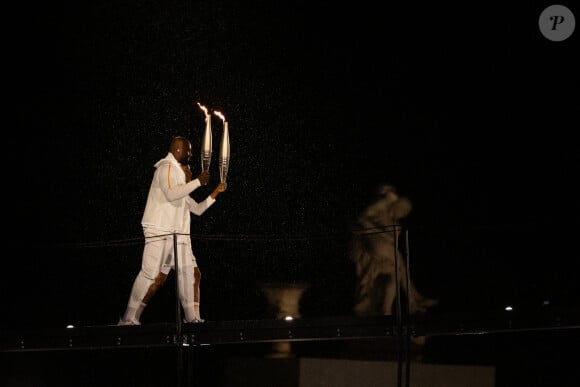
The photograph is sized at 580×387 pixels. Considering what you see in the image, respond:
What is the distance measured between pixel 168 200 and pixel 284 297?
136cm

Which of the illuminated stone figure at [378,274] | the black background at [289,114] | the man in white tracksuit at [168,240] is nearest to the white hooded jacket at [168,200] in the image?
the man in white tracksuit at [168,240]

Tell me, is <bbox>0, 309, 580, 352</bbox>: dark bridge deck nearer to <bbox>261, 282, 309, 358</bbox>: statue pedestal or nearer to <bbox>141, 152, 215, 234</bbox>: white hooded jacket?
<bbox>261, 282, 309, 358</bbox>: statue pedestal

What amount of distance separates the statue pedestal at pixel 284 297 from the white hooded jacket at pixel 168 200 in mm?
974

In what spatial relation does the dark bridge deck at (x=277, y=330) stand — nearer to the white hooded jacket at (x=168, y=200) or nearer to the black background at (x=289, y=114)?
the white hooded jacket at (x=168, y=200)

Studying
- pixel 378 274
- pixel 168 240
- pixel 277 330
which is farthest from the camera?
pixel 168 240

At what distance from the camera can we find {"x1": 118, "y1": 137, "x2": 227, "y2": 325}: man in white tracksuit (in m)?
12.2

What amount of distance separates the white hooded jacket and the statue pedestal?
97 centimetres

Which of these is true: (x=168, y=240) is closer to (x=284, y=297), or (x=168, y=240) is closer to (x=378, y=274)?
(x=284, y=297)

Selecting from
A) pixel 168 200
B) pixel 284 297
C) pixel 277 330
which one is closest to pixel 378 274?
pixel 284 297

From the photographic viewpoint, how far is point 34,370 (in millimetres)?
15570

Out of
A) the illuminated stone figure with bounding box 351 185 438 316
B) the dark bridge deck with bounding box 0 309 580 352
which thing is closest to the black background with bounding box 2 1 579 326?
the illuminated stone figure with bounding box 351 185 438 316

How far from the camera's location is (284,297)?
39.7 feet

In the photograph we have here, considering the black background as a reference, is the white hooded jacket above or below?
below

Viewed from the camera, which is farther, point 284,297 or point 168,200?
point 168,200
